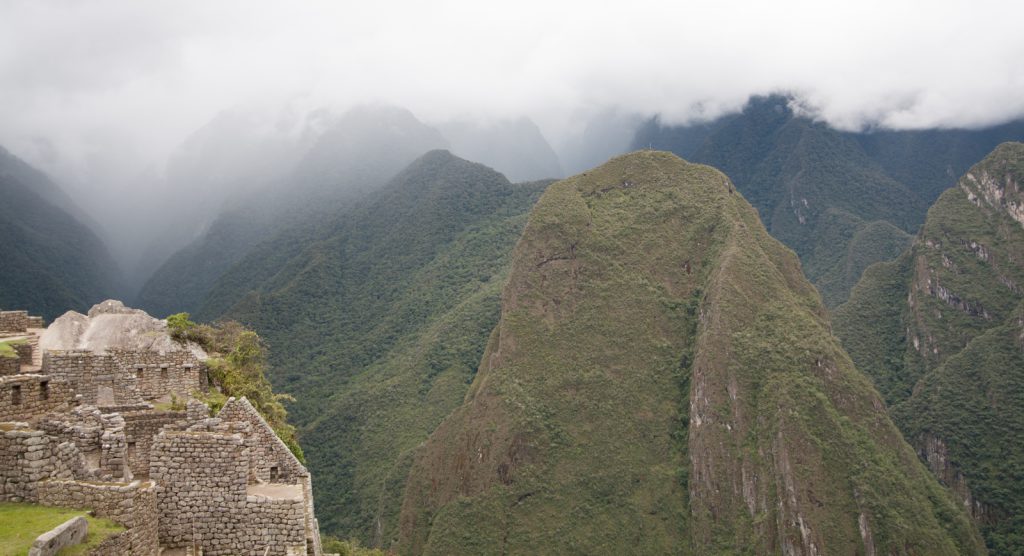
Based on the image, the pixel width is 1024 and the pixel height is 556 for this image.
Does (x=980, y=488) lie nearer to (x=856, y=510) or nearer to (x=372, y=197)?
(x=856, y=510)

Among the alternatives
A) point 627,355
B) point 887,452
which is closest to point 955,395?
point 887,452

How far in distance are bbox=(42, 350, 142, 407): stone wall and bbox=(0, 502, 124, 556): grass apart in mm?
4057

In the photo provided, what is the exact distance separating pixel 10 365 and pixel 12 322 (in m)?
6.36

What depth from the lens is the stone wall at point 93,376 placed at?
11.0 meters

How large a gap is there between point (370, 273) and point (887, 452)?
301 ft

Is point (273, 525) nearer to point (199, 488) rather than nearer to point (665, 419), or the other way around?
point (199, 488)

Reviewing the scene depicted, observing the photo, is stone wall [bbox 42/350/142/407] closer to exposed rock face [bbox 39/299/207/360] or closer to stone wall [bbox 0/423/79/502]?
stone wall [bbox 0/423/79/502]

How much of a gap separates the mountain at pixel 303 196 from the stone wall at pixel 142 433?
8990 cm

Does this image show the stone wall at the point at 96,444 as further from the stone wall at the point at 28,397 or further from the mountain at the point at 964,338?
the mountain at the point at 964,338

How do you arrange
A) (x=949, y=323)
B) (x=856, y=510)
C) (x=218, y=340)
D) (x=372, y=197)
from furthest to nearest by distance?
(x=372, y=197) → (x=949, y=323) → (x=856, y=510) → (x=218, y=340)

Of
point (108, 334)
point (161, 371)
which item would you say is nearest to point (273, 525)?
point (161, 371)

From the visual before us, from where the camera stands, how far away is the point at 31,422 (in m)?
8.28

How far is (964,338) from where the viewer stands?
11775 centimetres

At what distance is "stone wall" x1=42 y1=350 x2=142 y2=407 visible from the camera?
36.0ft
